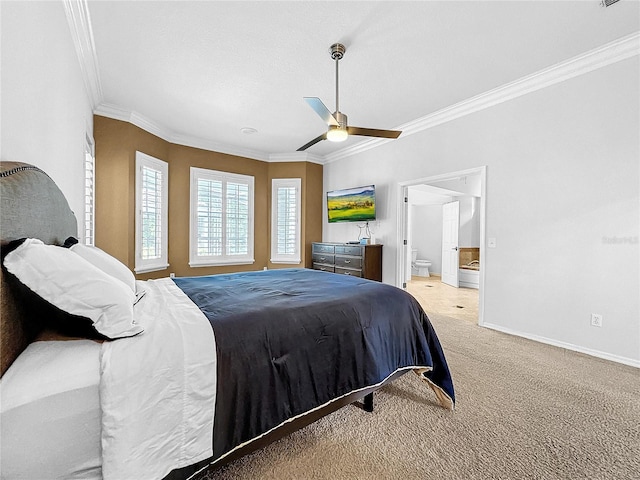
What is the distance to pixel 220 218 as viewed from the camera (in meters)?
5.55

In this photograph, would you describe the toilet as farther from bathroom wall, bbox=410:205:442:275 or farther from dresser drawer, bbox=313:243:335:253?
dresser drawer, bbox=313:243:335:253

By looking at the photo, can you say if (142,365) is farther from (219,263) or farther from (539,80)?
(219,263)

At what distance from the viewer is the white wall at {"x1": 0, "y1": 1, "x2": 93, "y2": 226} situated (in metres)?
1.27

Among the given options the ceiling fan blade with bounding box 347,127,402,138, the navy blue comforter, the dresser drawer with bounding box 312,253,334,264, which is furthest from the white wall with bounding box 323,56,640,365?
the dresser drawer with bounding box 312,253,334,264

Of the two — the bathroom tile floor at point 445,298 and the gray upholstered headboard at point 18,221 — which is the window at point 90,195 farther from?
the bathroom tile floor at point 445,298

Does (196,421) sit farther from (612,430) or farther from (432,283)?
(432,283)

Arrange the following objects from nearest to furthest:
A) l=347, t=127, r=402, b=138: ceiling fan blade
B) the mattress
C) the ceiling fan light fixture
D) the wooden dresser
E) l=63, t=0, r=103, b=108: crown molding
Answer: the mattress → l=63, t=0, r=103, b=108: crown molding → the ceiling fan light fixture → l=347, t=127, r=402, b=138: ceiling fan blade → the wooden dresser

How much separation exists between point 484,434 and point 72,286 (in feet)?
7.30

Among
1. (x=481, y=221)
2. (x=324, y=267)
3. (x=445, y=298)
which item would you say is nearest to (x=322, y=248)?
(x=324, y=267)

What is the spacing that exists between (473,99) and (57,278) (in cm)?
439

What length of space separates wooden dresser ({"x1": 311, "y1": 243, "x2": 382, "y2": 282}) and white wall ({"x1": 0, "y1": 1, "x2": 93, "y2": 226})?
12.5 feet

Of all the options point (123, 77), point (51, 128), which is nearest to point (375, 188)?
point (123, 77)

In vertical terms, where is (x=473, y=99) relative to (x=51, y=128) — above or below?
above

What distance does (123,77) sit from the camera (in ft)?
10.4
